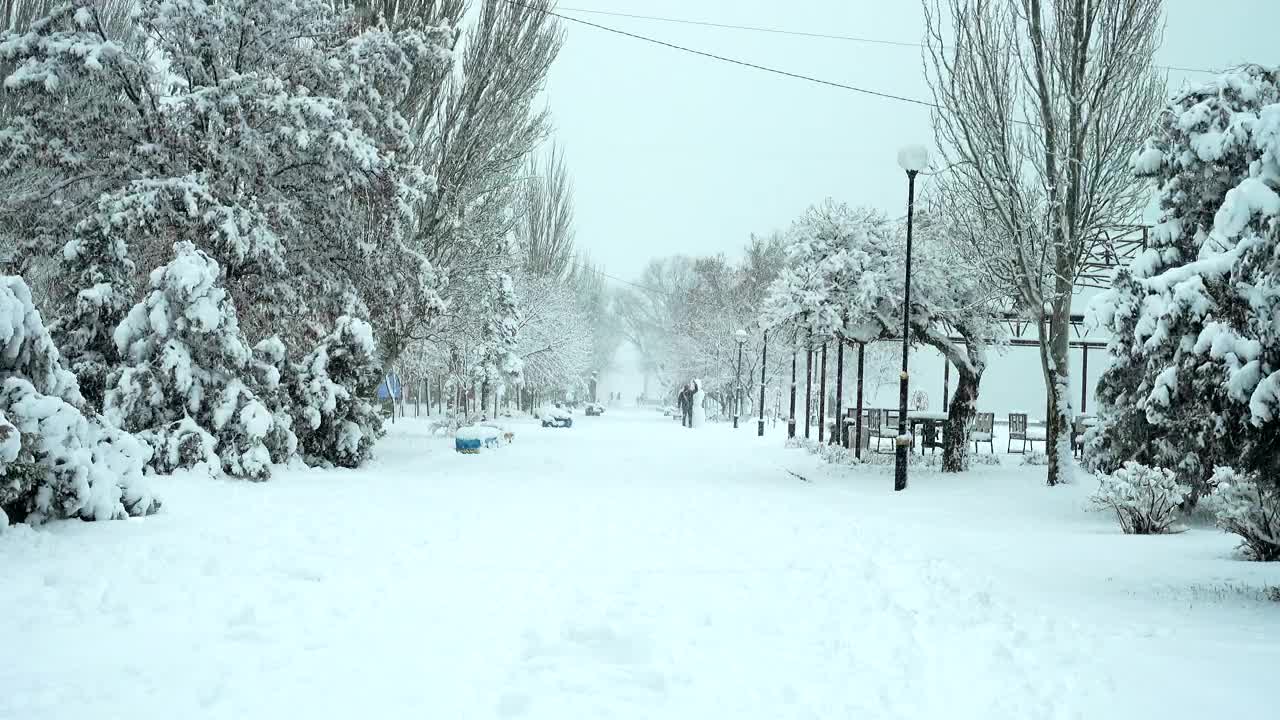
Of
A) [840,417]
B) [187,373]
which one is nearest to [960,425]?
[840,417]

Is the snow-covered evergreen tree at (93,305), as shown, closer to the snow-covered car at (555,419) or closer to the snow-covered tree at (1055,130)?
the snow-covered tree at (1055,130)

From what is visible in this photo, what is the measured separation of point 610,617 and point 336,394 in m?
12.3

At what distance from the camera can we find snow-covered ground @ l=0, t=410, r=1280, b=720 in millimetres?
4578

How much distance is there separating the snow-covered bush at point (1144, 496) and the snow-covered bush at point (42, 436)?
1061 centimetres

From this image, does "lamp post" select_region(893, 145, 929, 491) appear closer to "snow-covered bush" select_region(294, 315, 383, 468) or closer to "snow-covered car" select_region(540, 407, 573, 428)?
"snow-covered bush" select_region(294, 315, 383, 468)

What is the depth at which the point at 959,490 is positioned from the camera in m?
16.6

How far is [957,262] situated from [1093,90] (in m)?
4.54

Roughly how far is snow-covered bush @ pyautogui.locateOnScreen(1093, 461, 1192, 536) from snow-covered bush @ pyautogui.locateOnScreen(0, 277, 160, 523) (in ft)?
34.8

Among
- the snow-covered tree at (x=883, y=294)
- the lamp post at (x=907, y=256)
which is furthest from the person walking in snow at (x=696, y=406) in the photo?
the lamp post at (x=907, y=256)

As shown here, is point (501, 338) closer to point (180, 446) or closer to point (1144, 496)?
point (180, 446)

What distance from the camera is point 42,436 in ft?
27.4

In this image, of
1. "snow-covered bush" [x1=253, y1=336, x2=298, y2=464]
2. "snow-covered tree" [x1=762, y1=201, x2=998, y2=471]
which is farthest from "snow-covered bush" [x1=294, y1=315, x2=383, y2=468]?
"snow-covered tree" [x1=762, y1=201, x2=998, y2=471]

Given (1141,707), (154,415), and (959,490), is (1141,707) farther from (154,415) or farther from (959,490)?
(154,415)

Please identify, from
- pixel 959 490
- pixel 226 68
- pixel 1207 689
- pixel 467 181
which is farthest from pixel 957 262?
pixel 1207 689
